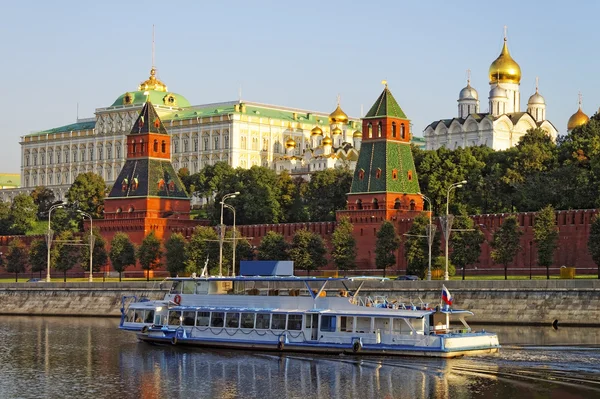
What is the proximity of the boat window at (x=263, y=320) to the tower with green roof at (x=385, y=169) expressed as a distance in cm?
3774

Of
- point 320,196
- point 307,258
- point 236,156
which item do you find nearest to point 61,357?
point 307,258

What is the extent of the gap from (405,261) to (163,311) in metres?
33.1

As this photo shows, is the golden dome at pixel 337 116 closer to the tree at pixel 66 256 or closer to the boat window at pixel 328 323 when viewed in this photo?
the tree at pixel 66 256

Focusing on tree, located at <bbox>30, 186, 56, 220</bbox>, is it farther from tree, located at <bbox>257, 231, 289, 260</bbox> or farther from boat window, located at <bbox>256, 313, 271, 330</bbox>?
boat window, located at <bbox>256, 313, 271, 330</bbox>

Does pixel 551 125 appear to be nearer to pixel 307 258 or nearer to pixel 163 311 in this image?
pixel 307 258

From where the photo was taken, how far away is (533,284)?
7169 centimetres

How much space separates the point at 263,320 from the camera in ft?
201

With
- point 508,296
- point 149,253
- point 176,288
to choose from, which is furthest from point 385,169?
point 176,288

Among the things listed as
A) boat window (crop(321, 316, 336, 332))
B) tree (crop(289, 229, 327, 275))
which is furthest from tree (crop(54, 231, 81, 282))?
boat window (crop(321, 316, 336, 332))

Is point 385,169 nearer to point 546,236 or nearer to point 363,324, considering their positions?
point 546,236

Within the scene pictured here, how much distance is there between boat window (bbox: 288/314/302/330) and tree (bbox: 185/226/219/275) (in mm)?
35381

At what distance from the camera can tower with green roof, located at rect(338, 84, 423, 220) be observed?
99.0 m

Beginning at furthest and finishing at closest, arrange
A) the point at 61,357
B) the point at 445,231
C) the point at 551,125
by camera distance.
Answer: the point at 551,125
the point at 445,231
the point at 61,357

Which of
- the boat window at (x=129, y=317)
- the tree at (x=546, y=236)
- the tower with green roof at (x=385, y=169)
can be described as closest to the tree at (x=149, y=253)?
the tower with green roof at (x=385, y=169)
